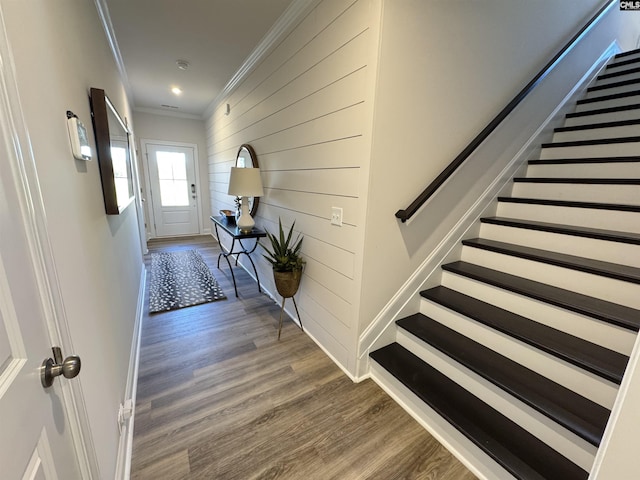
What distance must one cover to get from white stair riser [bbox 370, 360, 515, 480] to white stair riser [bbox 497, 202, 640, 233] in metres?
1.62

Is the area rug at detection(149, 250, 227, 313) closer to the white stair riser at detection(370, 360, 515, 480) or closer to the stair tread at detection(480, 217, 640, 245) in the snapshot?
the white stair riser at detection(370, 360, 515, 480)

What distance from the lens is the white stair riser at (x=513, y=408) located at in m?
1.13

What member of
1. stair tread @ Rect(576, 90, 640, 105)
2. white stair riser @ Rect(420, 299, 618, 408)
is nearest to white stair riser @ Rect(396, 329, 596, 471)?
white stair riser @ Rect(420, 299, 618, 408)

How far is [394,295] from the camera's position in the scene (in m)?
1.87

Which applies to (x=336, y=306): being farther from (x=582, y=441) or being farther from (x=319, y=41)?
(x=319, y=41)

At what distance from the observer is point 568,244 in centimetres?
173

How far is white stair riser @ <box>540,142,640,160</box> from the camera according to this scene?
2.01 meters

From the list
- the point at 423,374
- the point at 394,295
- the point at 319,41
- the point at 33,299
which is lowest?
the point at 423,374

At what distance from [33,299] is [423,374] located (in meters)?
1.81

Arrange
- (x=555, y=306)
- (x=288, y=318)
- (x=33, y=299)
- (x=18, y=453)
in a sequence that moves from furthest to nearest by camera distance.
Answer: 1. (x=288, y=318)
2. (x=555, y=306)
3. (x=33, y=299)
4. (x=18, y=453)

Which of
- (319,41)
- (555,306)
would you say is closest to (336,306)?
(555,306)

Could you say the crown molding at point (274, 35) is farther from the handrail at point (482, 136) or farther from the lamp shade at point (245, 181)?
the handrail at point (482, 136)

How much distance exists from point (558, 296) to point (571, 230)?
1.68ft

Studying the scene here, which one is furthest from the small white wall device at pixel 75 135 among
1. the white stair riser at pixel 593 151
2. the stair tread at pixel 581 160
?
the white stair riser at pixel 593 151
